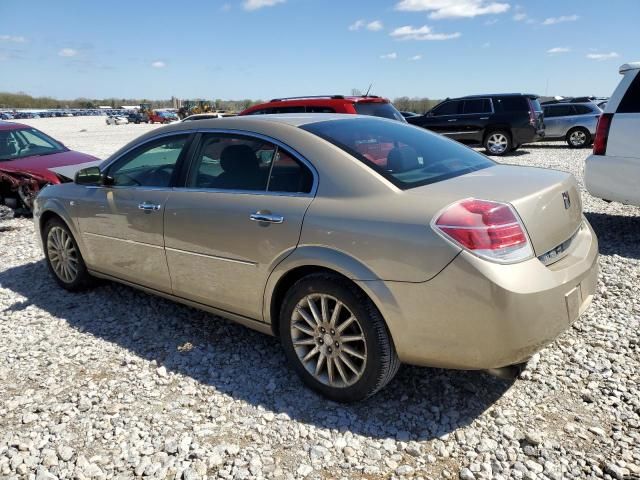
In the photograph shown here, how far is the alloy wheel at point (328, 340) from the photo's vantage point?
277cm

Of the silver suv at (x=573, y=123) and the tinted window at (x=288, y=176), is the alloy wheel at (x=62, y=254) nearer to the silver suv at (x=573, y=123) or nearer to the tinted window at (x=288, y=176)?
the tinted window at (x=288, y=176)

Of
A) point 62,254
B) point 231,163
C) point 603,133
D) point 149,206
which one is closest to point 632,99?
point 603,133

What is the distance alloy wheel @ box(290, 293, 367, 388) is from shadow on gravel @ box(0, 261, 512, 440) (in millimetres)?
190

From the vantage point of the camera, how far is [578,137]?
17.5 metres

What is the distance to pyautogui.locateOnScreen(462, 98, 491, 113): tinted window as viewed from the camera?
15.8m

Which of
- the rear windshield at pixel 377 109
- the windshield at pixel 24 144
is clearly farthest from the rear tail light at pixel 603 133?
the windshield at pixel 24 144

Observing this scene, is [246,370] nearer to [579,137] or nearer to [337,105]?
[337,105]

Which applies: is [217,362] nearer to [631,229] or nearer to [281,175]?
[281,175]

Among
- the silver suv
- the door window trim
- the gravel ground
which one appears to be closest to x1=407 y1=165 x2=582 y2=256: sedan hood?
the door window trim

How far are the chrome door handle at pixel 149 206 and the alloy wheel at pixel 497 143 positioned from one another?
13.9 meters

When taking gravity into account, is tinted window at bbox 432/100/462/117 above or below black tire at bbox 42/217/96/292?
above

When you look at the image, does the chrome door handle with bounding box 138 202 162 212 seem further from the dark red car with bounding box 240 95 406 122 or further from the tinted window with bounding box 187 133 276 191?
the dark red car with bounding box 240 95 406 122

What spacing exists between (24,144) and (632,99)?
915cm

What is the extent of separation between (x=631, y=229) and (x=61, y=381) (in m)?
6.37
